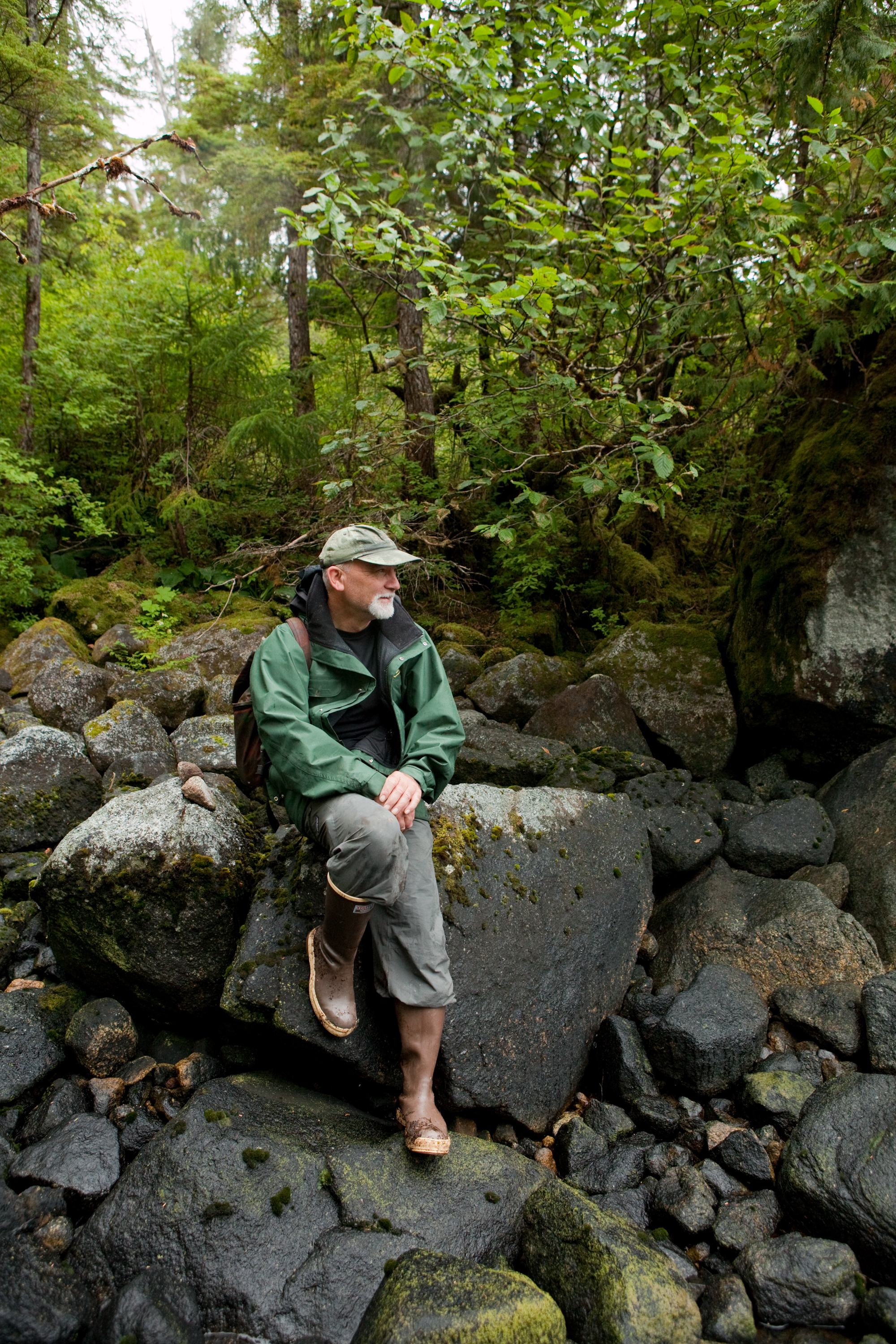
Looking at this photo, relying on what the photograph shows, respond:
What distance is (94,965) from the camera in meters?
3.85

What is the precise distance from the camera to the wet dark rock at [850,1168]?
279 cm

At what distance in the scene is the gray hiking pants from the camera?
3.00 m

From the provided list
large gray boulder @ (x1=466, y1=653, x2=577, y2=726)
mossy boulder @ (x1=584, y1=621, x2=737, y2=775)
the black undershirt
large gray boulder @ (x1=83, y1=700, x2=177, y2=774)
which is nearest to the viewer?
the black undershirt

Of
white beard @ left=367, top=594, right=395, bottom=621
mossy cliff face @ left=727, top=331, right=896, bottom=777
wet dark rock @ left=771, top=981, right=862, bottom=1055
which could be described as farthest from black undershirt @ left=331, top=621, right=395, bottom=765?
mossy cliff face @ left=727, top=331, right=896, bottom=777

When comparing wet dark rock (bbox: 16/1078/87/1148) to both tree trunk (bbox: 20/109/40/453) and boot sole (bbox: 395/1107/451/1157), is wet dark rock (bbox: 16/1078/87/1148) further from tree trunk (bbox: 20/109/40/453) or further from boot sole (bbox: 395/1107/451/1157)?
tree trunk (bbox: 20/109/40/453)

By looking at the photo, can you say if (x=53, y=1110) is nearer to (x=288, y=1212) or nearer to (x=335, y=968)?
(x=288, y=1212)

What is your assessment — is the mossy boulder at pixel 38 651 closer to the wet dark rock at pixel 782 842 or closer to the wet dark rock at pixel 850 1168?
the wet dark rock at pixel 782 842

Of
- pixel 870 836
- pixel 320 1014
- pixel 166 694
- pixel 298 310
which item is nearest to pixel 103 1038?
pixel 320 1014

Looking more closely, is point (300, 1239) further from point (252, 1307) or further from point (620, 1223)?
point (620, 1223)

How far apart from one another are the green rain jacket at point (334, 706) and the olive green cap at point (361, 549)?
0.17 meters

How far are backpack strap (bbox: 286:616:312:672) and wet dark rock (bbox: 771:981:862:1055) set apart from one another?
300 cm

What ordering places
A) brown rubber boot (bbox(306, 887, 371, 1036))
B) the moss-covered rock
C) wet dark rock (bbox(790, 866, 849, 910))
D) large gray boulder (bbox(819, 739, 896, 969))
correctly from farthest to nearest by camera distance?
wet dark rock (bbox(790, 866, 849, 910))
large gray boulder (bbox(819, 739, 896, 969))
brown rubber boot (bbox(306, 887, 371, 1036))
the moss-covered rock

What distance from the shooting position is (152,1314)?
2445mm

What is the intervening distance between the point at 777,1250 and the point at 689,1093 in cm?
92
